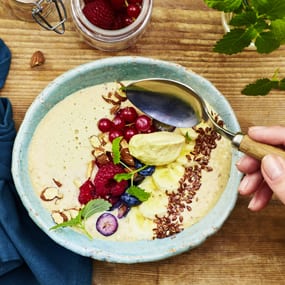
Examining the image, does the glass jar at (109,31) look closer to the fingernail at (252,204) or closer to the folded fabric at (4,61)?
the folded fabric at (4,61)

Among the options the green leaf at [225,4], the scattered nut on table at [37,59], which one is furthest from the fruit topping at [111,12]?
the green leaf at [225,4]

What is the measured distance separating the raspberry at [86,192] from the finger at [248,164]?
25 centimetres

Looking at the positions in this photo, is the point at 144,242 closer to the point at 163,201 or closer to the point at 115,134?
the point at 163,201

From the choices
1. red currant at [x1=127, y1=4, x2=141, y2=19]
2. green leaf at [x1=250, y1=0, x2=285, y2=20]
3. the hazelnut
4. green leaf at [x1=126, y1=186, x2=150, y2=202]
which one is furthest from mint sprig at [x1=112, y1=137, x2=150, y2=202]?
green leaf at [x1=250, y1=0, x2=285, y2=20]

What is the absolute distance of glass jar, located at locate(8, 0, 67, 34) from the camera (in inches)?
41.0

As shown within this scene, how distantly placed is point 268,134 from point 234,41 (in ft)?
0.49

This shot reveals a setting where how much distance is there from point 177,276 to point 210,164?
218 millimetres

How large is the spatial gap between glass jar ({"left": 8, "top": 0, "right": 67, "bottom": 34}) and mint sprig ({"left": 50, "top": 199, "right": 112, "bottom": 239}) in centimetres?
30

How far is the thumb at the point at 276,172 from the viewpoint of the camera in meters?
0.83

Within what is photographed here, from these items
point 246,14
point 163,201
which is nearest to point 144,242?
point 163,201

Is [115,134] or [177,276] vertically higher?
[115,134]

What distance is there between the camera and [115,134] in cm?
106

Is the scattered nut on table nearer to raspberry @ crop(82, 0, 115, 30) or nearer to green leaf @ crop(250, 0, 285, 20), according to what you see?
raspberry @ crop(82, 0, 115, 30)

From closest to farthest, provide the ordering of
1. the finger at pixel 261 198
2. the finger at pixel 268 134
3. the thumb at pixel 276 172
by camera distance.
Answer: the thumb at pixel 276 172, the finger at pixel 268 134, the finger at pixel 261 198
